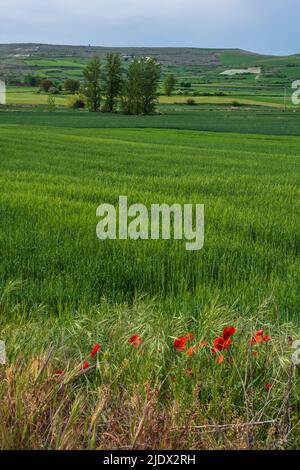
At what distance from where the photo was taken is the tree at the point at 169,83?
A: 107637 mm

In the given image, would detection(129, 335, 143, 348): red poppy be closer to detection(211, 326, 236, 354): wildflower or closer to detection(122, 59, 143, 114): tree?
detection(211, 326, 236, 354): wildflower

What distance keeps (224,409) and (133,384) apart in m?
0.52

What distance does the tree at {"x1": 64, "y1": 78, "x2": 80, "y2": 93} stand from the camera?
111m

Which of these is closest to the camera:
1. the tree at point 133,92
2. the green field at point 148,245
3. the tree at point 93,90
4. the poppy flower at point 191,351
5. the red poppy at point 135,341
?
the poppy flower at point 191,351

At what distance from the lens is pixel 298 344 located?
3779 millimetres

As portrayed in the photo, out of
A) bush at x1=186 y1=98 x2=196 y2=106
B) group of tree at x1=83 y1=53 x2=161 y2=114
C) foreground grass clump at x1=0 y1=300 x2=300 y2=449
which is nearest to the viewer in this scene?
foreground grass clump at x1=0 y1=300 x2=300 y2=449

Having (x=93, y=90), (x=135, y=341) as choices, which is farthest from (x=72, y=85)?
(x=135, y=341)

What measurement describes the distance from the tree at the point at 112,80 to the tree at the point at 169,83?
14.2m

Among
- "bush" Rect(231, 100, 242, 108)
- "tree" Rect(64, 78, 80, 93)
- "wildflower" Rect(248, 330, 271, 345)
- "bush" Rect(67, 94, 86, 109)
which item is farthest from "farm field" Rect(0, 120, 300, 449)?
"tree" Rect(64, 78, 80, 93)

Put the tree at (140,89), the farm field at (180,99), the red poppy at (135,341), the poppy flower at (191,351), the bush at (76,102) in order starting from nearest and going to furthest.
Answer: the poppy flower at (191,351) → the red poppy at (135,341) → the tree at (140,89) → the farm field at (180,99) → the bush at (76,102)

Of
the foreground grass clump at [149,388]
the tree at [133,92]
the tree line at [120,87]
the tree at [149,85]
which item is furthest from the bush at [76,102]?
the foreground grass clump at [149,388]

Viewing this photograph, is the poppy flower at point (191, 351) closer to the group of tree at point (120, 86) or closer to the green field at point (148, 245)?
the green field at point (148, 245)

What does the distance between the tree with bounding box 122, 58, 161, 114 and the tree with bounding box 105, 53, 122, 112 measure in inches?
55.6

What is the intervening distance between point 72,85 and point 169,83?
17468 mm
